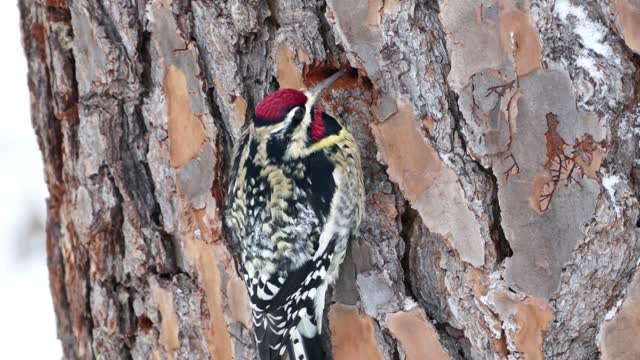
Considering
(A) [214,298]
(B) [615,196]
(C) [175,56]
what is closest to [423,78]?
(B) [615,196]

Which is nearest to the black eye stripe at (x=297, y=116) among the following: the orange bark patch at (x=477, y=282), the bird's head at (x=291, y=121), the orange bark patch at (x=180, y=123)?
the bird's head at (x=291, y=121)

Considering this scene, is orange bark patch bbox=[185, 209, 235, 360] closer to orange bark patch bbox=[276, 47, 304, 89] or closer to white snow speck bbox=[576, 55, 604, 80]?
orange bark patch bbox=[276, 47, 304, 89]

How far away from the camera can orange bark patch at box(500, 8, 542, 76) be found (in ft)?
7.06

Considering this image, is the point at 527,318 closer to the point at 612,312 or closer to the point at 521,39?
the point at 612,312

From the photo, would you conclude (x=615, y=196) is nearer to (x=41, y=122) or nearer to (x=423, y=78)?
(x=423, y=78)

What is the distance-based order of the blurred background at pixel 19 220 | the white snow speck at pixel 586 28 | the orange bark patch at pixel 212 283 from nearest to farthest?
the white snow speck at pixel 586 28, the orange bark patch at pixel 212 283, the blurred background at pixel 19 220

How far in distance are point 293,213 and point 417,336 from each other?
1.79ft

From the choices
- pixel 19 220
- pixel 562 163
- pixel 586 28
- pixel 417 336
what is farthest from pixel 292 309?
pixel 19 220

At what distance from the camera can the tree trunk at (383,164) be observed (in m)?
2.16

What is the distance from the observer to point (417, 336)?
2.43 metres

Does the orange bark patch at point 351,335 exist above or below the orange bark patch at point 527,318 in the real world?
above

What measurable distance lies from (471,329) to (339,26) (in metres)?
0.91

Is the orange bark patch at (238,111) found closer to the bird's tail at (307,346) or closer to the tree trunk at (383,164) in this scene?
the tree trunk at (383,164)

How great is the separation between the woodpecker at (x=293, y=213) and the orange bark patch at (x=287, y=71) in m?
0.08
